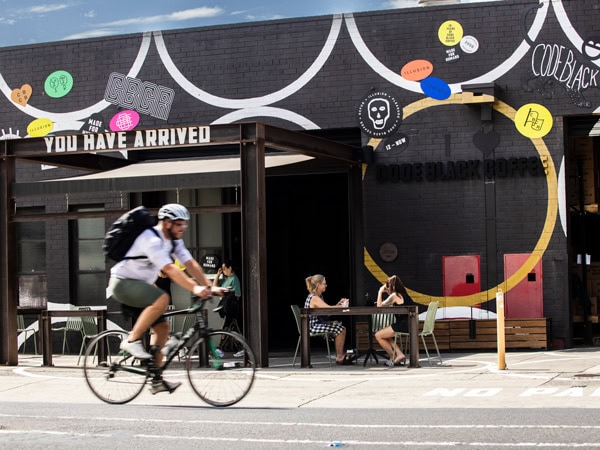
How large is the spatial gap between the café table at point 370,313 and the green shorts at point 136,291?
5392 millimetres

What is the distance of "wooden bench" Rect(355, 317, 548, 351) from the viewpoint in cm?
1670

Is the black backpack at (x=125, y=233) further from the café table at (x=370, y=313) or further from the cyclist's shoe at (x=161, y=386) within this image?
the café table at (x=370, y=313)


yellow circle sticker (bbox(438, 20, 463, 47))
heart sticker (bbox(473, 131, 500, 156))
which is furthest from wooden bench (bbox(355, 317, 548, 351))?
yellow circle sticker (bbox(438, 20, 463, 47))

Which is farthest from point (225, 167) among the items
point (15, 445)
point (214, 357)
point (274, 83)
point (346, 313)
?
point (15, 445)

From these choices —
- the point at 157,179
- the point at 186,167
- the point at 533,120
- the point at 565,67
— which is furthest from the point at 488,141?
the point at 157,179

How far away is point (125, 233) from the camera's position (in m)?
9.24

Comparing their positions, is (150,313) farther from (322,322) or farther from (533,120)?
(533,120)

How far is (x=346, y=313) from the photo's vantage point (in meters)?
14.4

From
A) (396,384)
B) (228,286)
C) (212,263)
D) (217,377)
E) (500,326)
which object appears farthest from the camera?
(212,263)

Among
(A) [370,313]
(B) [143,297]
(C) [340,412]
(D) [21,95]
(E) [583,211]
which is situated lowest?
(C) [340,412]

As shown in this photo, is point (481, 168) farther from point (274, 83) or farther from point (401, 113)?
point (274, 83)

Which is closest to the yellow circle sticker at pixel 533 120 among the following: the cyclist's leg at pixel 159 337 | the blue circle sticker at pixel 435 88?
the blue circle sticker at pixel 435 88

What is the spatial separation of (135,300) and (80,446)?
1.97m

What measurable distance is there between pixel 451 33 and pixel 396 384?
7.34 meters
